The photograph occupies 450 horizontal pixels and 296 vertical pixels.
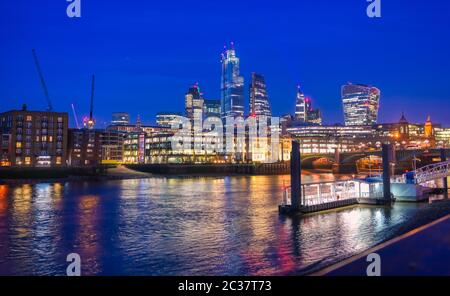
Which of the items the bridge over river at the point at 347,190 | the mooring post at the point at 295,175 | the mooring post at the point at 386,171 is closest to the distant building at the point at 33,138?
the bridge over river at the point at 347,190

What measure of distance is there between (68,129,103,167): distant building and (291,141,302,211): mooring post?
483 ft

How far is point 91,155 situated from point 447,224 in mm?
175235

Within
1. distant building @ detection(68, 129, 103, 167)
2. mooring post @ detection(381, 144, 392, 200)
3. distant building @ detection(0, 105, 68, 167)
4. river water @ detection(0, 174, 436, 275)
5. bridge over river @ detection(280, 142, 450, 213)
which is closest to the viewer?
river water @ detection(0, 174, 436, 275)

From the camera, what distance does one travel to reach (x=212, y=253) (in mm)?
22312

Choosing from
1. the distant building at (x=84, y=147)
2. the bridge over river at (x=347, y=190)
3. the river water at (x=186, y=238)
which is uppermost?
the distant building at (x=84, y=147)

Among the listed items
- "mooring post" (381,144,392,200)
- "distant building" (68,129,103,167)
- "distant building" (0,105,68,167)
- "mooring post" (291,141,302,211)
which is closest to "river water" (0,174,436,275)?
"mooring post" (381,144,392,200)

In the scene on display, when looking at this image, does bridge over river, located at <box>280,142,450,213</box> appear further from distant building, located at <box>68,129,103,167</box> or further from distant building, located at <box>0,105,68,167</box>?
distant building, located at <box>68,129,103,167</box>

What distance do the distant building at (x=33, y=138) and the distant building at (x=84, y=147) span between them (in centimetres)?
1393

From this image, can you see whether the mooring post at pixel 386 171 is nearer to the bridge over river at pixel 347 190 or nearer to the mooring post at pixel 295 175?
the bridge over river at pixel 347 190

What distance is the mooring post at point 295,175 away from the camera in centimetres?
3472

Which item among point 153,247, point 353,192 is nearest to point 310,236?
point 153,247

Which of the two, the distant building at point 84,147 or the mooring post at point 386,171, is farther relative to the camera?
the distant building at point 84,147

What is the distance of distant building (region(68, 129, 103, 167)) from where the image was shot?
17550 centimetres

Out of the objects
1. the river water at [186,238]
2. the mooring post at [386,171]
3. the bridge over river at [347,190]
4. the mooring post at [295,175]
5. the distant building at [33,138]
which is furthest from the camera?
the distant building at [33,138]
